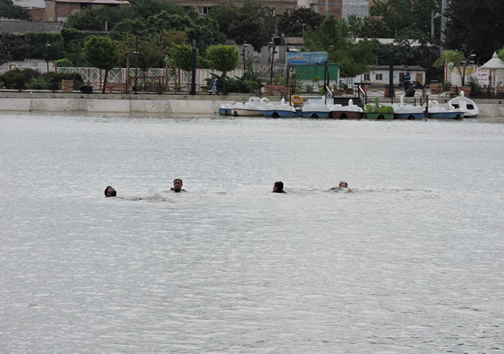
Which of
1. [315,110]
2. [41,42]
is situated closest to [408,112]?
[315,110]

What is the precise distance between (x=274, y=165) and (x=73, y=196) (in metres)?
9.24

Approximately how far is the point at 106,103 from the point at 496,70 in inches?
1013

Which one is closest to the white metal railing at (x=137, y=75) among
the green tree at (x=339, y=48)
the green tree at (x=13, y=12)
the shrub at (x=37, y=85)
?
the shrub at (x=37, y=85)

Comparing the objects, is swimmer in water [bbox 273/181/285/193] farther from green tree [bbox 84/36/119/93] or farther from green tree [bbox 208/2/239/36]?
green tree [bbox 208/2/239/36]

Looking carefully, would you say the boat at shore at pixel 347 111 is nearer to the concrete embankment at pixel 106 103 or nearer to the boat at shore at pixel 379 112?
the boat at shore at pixel 379 112

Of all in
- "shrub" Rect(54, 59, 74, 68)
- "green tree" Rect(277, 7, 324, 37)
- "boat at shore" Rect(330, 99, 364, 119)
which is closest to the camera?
"boat at shore" Rect(330, 99, 364, 119)

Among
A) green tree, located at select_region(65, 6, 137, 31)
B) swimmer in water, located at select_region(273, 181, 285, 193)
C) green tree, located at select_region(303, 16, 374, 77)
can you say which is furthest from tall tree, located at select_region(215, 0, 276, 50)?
swimmer in water, located at select_region(273, 181, 285, 193)

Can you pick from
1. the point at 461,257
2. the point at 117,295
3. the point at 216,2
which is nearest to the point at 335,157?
the point at 461,257

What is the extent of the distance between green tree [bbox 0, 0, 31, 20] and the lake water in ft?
367

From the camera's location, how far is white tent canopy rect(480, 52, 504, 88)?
64.8 meters

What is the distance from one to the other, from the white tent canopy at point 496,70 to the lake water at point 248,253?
31201 millimetres

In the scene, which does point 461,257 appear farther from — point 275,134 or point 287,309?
point 275,134

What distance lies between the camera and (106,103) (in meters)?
56.7

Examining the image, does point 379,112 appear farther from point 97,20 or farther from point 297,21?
point 297,21
